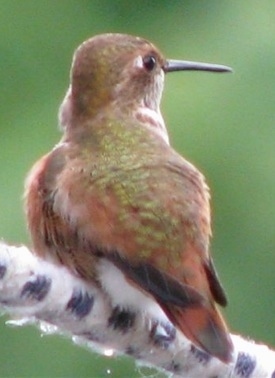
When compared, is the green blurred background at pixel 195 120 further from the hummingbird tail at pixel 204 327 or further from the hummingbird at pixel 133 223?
the hummingbird tail at pixel 204 327

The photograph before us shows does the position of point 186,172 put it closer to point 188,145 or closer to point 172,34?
point 188,145

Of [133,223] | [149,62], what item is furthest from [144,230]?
[149,62]

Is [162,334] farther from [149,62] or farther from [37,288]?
[149,62]

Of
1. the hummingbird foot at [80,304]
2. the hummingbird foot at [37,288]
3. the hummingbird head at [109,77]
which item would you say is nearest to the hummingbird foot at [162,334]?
the hummingbird foot at [80,304]

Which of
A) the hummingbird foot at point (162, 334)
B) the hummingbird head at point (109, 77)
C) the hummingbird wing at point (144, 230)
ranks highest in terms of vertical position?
the hummingbird head at point (109, 77)

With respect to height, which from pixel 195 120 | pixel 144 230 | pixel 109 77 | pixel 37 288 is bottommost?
pixel 37 288

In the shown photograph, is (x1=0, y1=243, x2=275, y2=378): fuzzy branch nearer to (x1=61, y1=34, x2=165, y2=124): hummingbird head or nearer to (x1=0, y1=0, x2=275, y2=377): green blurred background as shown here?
(x1=61, y1=34, x2=165, y2=124): hummingbird head

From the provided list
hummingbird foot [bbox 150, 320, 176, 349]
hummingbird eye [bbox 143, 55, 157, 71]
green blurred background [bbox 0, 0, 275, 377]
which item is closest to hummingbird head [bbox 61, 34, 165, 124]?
hummingbird eye [bbox 143, 55, 157, 71]
